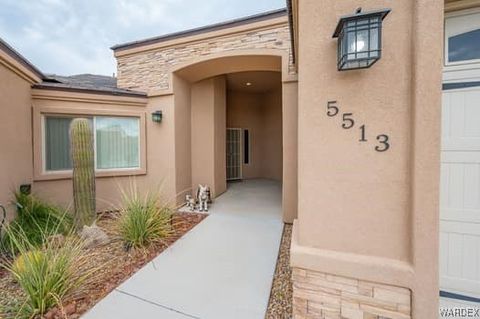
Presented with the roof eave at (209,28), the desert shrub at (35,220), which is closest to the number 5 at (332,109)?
the roof eave at (209,28)

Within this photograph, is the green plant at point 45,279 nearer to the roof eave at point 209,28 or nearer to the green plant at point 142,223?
the green plant at point 142,223

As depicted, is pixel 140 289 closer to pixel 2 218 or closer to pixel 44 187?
pixel 2 218

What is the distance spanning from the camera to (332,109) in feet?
7.04

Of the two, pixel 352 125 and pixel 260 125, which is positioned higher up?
pixel 260 125

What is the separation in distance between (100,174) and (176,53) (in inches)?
161

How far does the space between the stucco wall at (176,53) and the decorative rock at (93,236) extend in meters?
4.27

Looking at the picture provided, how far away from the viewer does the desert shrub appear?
4.41m

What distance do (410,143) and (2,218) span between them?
662 centimetres

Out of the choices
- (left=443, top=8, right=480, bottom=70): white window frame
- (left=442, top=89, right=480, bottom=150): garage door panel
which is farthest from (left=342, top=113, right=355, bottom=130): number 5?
(left=443, top=8, right=480, bottom=70): white window frame

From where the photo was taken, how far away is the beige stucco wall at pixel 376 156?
1860mm

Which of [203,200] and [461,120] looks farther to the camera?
[203,200]

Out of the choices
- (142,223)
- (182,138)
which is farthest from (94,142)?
(142,223)

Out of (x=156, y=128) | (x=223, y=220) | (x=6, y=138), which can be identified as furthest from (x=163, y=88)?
(x=223, y=220)

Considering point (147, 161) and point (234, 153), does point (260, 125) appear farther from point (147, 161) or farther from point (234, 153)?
point (147, 161)
